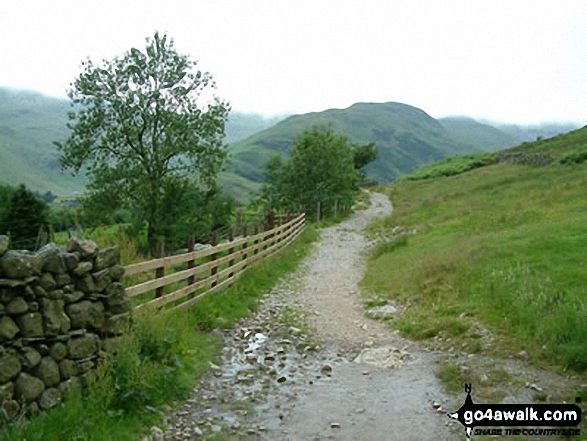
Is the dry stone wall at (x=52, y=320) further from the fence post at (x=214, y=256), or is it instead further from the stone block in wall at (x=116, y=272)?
the fence post at (x=214, y=256)

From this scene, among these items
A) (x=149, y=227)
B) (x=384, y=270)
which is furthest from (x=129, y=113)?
(x=384, y=270)

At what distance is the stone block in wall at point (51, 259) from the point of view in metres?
5.55

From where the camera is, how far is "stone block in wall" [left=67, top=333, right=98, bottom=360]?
19.1 ft

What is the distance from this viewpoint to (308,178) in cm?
4644

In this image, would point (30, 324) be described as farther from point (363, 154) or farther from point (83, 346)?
point (363, 154)

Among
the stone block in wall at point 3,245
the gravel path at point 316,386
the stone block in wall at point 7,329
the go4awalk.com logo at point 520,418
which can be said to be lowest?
the gravel path at point 316,386

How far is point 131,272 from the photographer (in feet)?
24.7

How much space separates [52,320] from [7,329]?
21.2 inches

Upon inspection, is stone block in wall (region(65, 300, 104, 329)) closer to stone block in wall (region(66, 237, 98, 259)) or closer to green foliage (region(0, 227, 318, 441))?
green foliage (region(0, 227, 318, 441))

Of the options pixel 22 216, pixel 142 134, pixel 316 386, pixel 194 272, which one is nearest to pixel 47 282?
pixel 316 386

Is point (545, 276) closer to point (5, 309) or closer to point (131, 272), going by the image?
point (131, 272)

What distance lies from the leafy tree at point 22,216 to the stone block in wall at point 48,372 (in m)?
46.6

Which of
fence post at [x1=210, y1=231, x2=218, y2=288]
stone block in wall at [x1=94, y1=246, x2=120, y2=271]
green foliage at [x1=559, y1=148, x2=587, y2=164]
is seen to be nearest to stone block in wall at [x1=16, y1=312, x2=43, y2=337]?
stone block in wall at [x1=94, y1=246, x2=120, y2=271]

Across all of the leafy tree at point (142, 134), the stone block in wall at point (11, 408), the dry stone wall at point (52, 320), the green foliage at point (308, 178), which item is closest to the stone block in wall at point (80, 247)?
the dry stone wall at point (52, 320)
